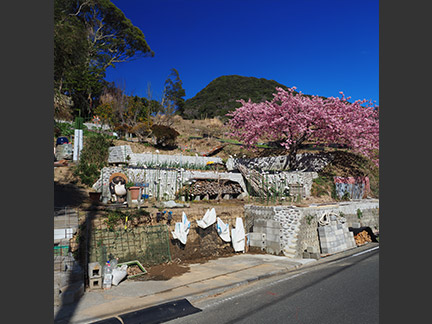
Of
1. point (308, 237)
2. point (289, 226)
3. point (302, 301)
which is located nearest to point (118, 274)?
point (302, 301)

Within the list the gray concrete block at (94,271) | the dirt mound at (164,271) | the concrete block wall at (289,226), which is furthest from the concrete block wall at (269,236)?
the gray concrete block at (94,271)

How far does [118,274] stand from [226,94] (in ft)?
221

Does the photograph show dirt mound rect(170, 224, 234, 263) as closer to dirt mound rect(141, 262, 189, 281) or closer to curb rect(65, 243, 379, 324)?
dirt mound rect(141, 262, 189, 281)

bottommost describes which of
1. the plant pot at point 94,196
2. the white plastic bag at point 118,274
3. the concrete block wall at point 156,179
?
the white plastic bag at point 118,274

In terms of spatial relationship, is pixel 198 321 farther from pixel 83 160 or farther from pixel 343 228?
pixel 83 160

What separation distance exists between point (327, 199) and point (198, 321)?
14.7 metres

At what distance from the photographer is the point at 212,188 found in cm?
1580

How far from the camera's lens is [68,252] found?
725 centimetres

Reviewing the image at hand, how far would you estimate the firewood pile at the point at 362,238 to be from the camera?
Answer: 541 inches

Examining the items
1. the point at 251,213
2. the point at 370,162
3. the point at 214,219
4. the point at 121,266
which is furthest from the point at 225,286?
the point at 370,162

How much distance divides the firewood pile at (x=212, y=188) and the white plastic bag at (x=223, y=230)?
434cm

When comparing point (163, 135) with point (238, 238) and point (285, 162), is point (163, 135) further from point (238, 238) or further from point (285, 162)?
point (238, 238)

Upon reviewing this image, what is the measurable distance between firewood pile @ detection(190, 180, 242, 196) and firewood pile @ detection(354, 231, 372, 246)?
22.6ft

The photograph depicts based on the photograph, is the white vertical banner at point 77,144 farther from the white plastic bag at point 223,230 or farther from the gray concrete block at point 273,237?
the gray concrete block at point 273,237
